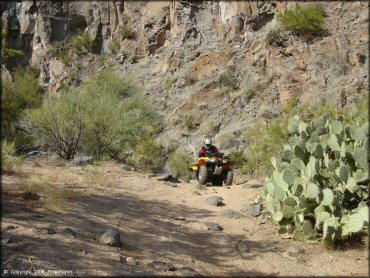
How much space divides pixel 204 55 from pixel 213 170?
12.3 metres

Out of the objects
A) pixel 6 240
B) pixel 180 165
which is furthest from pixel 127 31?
pixel 6 240

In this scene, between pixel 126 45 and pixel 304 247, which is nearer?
pixel 304 247

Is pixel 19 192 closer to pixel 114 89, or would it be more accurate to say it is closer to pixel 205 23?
pixel 114 89

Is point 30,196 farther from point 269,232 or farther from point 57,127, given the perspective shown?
point 57,127

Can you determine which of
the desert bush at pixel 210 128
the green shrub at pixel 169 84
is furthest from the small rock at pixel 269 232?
the green shrub at pixel 169 84

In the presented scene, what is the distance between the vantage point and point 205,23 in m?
25.3

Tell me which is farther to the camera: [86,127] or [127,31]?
[127,31]

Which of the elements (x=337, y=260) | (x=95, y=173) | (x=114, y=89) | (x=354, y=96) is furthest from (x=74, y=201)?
(x=114, y=89)

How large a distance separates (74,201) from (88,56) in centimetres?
2509

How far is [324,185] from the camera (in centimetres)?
633

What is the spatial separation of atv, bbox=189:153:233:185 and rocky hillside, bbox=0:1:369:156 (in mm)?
4689

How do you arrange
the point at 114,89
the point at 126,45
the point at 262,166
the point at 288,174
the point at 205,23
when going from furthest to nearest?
1. the point at 126,45
2. the point at 205,23
3. the point at 114,89
4. the point at 262,166
5. the point at 288,174

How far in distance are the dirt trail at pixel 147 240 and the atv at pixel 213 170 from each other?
223 cm

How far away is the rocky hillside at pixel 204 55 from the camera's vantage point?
1723 cm
